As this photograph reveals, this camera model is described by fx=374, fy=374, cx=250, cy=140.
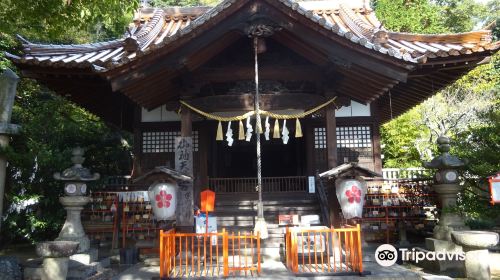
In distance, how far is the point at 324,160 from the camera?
10836mm

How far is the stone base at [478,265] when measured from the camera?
5.45 metres

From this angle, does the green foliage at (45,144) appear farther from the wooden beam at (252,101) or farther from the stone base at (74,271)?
the wooden beam at (252,101)

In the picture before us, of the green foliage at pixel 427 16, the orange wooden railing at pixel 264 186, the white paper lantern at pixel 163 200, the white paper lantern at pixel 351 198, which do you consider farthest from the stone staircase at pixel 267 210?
the green foliage at pixel 427 16

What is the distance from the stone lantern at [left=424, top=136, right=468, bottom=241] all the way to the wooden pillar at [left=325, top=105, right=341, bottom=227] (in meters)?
2.07

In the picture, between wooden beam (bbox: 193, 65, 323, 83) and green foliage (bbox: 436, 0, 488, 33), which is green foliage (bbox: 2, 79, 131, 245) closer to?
wooden beam (bbox: 193, 65, 323, 83)

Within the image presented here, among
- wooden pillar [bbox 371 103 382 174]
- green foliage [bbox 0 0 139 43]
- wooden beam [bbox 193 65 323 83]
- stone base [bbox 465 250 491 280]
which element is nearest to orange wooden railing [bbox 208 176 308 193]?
wooden pillar [bbox 371 103 382 174]

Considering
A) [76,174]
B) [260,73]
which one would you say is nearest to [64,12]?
[76,174]

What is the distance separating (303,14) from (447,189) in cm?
483

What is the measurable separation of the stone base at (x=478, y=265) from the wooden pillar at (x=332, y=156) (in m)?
3.03

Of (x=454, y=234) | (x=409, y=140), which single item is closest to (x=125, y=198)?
(x=454, y=234)

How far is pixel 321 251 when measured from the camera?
265 inches

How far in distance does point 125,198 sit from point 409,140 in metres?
18.7

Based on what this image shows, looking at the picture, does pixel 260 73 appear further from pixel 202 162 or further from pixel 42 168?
pixel 42 168

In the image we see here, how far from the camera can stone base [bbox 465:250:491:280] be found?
5445 mm
